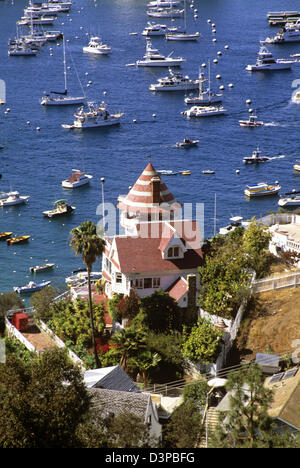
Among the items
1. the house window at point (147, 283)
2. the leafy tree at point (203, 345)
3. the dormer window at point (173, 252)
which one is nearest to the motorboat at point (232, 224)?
the dormer window at point (173, 252)

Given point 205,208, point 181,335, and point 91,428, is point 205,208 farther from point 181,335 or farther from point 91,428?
point 91,428

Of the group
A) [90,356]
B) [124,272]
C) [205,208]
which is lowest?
[205,208]

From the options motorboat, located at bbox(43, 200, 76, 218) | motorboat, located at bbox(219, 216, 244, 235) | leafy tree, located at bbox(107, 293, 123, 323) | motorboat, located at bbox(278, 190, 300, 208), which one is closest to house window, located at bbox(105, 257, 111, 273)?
leafy tree, located at bbox(107, 293, 123, 323)

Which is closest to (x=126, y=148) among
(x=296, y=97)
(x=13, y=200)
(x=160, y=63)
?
(x=13, y=200)

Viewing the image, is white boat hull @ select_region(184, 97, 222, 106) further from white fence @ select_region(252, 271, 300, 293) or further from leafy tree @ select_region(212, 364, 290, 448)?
leafy tree @ select_region(212, 364, 290, 448)

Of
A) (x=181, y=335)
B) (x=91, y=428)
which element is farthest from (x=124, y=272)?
(x=91, y=428)

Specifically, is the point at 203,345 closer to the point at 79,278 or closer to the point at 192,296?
the point at 192,296
